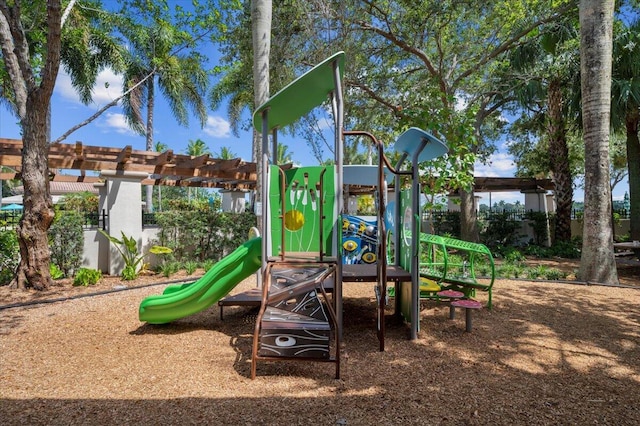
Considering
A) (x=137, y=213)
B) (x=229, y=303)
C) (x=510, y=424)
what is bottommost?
(x=510, y=424)

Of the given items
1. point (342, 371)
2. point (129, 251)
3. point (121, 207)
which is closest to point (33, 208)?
point (121, 207)

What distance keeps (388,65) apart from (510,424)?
480 inches

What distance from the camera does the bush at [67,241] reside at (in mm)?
8125

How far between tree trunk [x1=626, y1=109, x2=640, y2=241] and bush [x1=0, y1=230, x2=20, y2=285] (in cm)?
1663

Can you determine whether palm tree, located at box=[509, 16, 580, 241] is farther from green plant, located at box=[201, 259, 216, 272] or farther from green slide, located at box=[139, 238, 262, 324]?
green slide, located at box=[139, 238, 262, 324]

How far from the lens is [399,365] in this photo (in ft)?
12.1

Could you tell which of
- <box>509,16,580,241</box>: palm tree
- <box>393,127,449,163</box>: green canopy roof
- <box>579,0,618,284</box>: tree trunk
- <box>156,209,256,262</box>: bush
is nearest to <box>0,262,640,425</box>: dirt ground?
<box>579,0,618,284</box>: tree trunk

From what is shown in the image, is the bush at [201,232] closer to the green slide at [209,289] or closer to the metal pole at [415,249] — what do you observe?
the green slide at [209,289]

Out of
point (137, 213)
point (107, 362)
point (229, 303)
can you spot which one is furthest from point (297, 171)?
point (137, 213)

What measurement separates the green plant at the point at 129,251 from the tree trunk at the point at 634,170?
1402 cm

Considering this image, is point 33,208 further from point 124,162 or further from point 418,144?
point 418,144

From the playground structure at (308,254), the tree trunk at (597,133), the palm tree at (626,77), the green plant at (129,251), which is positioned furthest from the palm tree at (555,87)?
the green plant at (129,251)

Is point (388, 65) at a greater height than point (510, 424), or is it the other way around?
point (388, 65)

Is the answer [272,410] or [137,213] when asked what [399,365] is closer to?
[272,410]
